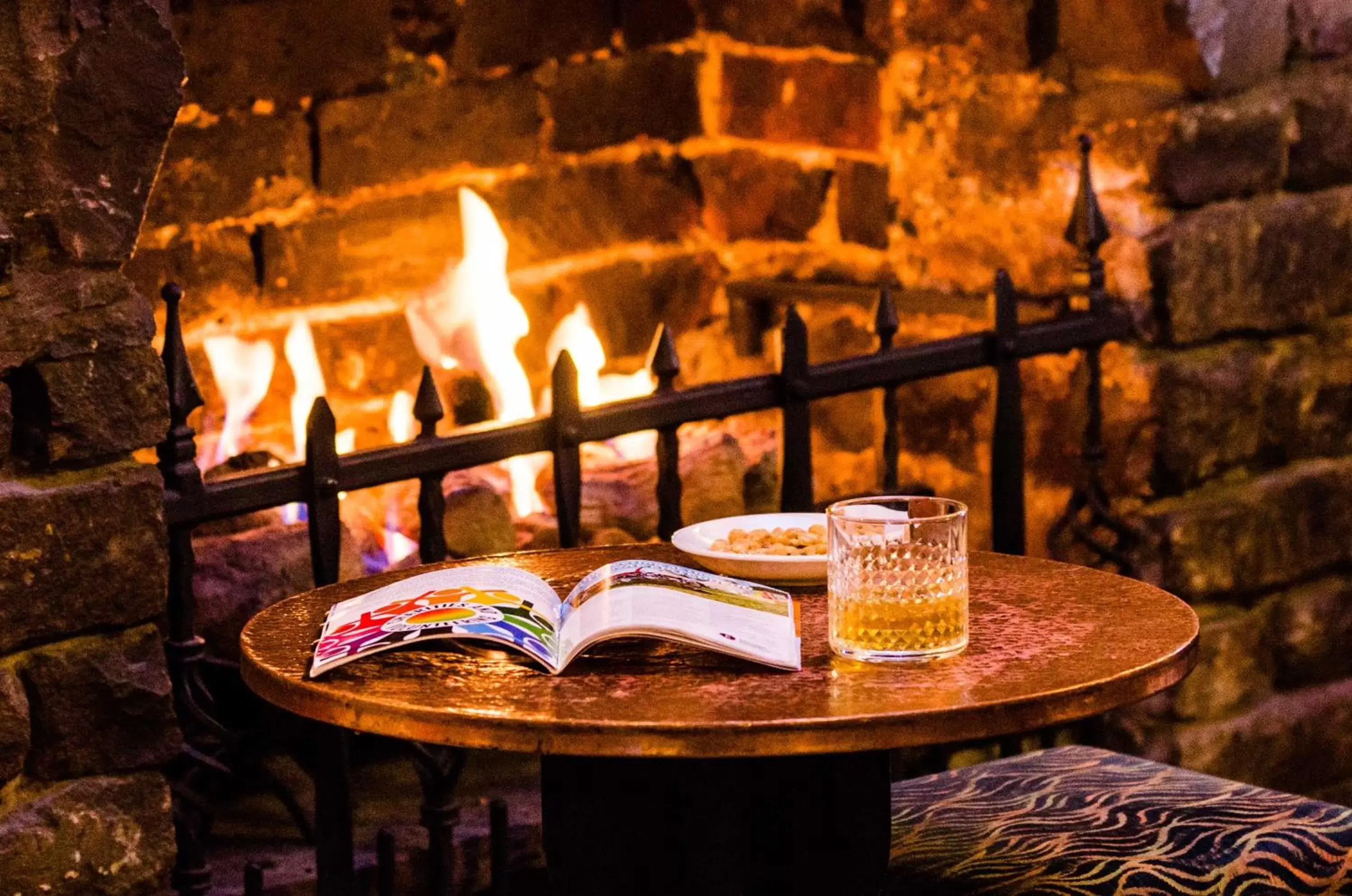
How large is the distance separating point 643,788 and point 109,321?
81 centimetres

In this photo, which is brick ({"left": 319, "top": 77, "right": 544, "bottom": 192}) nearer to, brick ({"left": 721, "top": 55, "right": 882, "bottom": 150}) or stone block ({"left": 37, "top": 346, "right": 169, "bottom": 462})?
brick ({"left": 721, "top": 55, "right": 882, "bottom": 150})

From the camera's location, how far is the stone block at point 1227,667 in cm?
312

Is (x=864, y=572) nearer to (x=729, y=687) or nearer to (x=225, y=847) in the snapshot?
(x=729, y=687)

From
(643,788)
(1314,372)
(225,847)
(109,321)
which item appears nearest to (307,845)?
(225,847)

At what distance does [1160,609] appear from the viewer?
67.2 inches

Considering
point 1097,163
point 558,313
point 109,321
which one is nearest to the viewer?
point 109,321

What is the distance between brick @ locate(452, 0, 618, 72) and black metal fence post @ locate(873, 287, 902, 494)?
104 cm

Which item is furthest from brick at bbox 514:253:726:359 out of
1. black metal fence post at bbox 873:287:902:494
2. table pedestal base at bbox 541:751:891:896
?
table pedestal base at bbox 541:751:891:896

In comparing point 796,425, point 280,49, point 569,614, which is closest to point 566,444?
point 796,425

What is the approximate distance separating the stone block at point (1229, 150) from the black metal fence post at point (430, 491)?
4.60ft

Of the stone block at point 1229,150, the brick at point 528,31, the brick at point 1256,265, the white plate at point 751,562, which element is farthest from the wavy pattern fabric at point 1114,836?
the brick at point 528,31

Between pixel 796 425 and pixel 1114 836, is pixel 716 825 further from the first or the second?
pixel 796 425

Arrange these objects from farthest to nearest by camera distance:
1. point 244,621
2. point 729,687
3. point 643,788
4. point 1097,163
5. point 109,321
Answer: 1. point 1097,163
2. point 244,621
3. point 109,321
4. point 643,788
5. point 729,687

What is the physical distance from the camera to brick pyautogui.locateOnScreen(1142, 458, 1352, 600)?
3.13 metres
